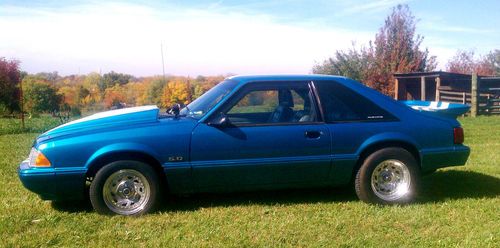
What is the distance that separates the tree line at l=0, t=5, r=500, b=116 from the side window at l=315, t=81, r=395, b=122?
3896 mm

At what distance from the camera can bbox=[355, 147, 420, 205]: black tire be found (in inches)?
190

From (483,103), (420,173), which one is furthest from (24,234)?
(483,103)

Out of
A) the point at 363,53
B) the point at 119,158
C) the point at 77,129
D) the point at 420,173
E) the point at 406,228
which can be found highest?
the point at 363,53

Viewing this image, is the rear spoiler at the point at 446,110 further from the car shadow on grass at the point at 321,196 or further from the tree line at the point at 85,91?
the tree line at the point at 85,91

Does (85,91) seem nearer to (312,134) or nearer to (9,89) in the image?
(9,89)

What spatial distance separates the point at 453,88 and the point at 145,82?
14117 mm

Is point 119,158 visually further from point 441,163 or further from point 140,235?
point 441,163

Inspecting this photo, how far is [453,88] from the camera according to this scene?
20.6 meters

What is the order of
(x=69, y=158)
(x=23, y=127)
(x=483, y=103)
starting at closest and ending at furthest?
(x=69, y=158) → (x=23, y=127) → (x=483, y=103)

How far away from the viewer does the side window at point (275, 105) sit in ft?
15.8

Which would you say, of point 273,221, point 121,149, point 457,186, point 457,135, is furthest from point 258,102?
point 457,186

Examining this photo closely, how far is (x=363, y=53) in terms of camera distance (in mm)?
29641

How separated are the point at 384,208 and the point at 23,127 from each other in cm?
1096

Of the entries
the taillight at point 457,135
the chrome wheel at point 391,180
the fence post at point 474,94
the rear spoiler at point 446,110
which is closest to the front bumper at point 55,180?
the chrome wheel at point 391,180
